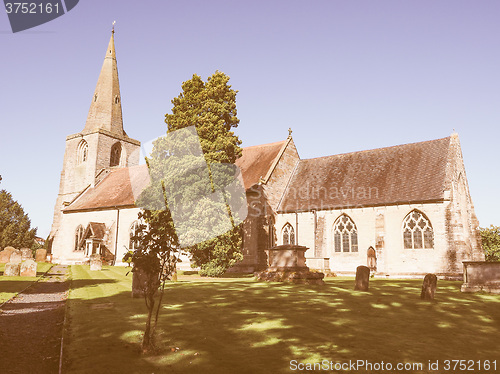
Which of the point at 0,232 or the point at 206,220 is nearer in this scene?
the point at 206,220

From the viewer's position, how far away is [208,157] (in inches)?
977

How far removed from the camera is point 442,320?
399 inches

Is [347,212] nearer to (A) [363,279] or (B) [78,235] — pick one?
(A) [363,279]

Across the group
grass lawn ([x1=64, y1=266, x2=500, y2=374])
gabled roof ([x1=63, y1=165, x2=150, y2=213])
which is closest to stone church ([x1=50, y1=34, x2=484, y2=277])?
gabled roof ([x1=63, y1=165, x2=150, y2=213])

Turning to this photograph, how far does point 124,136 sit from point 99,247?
16414 mm

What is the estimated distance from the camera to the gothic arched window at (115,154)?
156 feet

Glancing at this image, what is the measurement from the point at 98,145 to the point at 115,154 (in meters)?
3.57

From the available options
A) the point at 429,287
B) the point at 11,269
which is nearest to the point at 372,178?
the point at 429,287

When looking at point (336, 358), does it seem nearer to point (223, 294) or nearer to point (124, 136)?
point (223, 294)

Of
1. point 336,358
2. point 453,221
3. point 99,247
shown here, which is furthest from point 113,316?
point 99,247

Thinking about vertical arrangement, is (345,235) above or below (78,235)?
below

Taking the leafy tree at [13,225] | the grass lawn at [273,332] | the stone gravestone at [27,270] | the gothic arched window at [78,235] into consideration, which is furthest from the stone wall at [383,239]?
the leafy tree at [13,225]

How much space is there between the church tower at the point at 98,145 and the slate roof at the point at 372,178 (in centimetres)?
2518

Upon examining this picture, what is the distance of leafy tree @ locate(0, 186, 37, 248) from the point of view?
52034 millimetres
